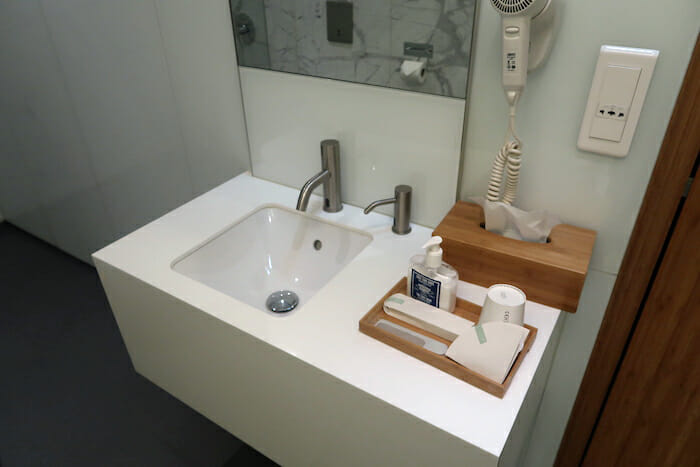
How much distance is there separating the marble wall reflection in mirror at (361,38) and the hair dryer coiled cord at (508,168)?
13 cm

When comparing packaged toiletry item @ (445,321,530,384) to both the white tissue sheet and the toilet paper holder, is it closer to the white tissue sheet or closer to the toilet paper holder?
the white tissue sheet

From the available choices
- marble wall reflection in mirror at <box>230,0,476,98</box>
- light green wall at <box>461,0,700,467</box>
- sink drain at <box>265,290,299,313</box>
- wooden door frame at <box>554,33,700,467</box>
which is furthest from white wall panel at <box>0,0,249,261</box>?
wooden door frame at <box>554,33,700,467</box>

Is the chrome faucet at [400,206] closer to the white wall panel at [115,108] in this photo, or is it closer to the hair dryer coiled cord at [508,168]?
the hair dryer coiled cord at [508,168]

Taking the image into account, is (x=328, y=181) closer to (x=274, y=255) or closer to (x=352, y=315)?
(x=274, y=255)

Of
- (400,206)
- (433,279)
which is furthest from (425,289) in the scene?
(400,206)

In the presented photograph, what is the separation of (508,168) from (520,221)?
11 cm

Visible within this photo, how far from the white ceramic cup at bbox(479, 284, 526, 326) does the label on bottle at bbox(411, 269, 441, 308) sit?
0.09 metres

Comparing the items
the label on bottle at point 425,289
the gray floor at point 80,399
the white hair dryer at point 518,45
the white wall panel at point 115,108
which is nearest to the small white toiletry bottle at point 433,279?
the label on bottle at point 425,289

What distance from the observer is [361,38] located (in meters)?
1.03

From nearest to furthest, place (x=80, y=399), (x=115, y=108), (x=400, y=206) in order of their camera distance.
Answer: (x=400, y=206)
(x=115, y=108)
(x=80, y=399)

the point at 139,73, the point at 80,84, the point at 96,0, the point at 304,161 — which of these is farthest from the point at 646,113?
the point at 80,84

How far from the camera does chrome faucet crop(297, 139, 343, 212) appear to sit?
3.63 ft

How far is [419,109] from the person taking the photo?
1.02 meters

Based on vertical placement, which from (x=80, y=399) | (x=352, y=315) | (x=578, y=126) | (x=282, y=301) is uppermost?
(x=578, y=126)
